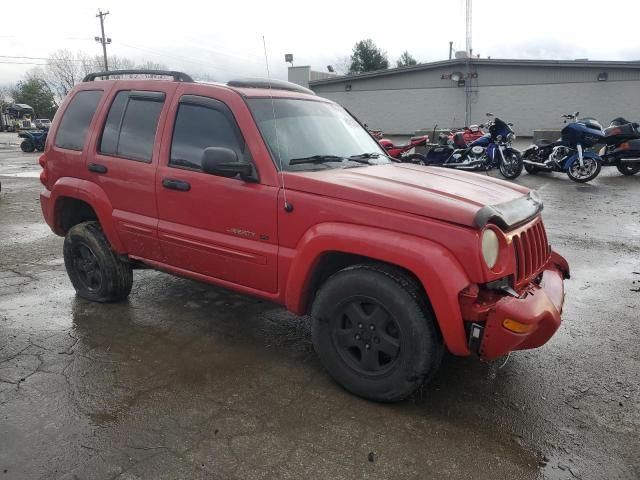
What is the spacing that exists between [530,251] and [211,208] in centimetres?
213

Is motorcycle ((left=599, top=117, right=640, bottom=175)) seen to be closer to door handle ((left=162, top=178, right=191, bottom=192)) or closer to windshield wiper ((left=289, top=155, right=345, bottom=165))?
windshield wiper ((left=289, top=155, right=345, bottom=165))

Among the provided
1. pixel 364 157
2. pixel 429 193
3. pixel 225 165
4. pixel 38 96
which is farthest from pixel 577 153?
pixel 38 96

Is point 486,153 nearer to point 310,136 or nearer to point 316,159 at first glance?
point 310,136

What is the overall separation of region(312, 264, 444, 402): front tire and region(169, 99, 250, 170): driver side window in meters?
1.22

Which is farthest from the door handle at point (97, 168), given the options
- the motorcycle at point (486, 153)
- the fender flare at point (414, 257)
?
the motorcycle at point (486, 153)

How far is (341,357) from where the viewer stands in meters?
3.16

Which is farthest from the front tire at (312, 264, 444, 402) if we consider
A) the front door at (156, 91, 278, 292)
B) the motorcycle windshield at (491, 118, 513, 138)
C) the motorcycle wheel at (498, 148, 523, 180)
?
the motorcycle windshield at (491, 118, 513, 138)

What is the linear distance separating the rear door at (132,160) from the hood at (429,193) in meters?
1.34

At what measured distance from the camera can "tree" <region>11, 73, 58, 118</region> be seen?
235 ft

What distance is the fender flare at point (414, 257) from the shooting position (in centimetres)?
265

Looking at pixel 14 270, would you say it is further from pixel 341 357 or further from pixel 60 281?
pixel 341 357

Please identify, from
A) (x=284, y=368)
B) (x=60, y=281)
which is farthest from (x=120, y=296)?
(x=284, y=368)

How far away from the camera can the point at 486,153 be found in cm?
1305

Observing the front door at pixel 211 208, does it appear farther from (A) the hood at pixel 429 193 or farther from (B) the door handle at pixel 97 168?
(B) the door handle at pixel 97 168
